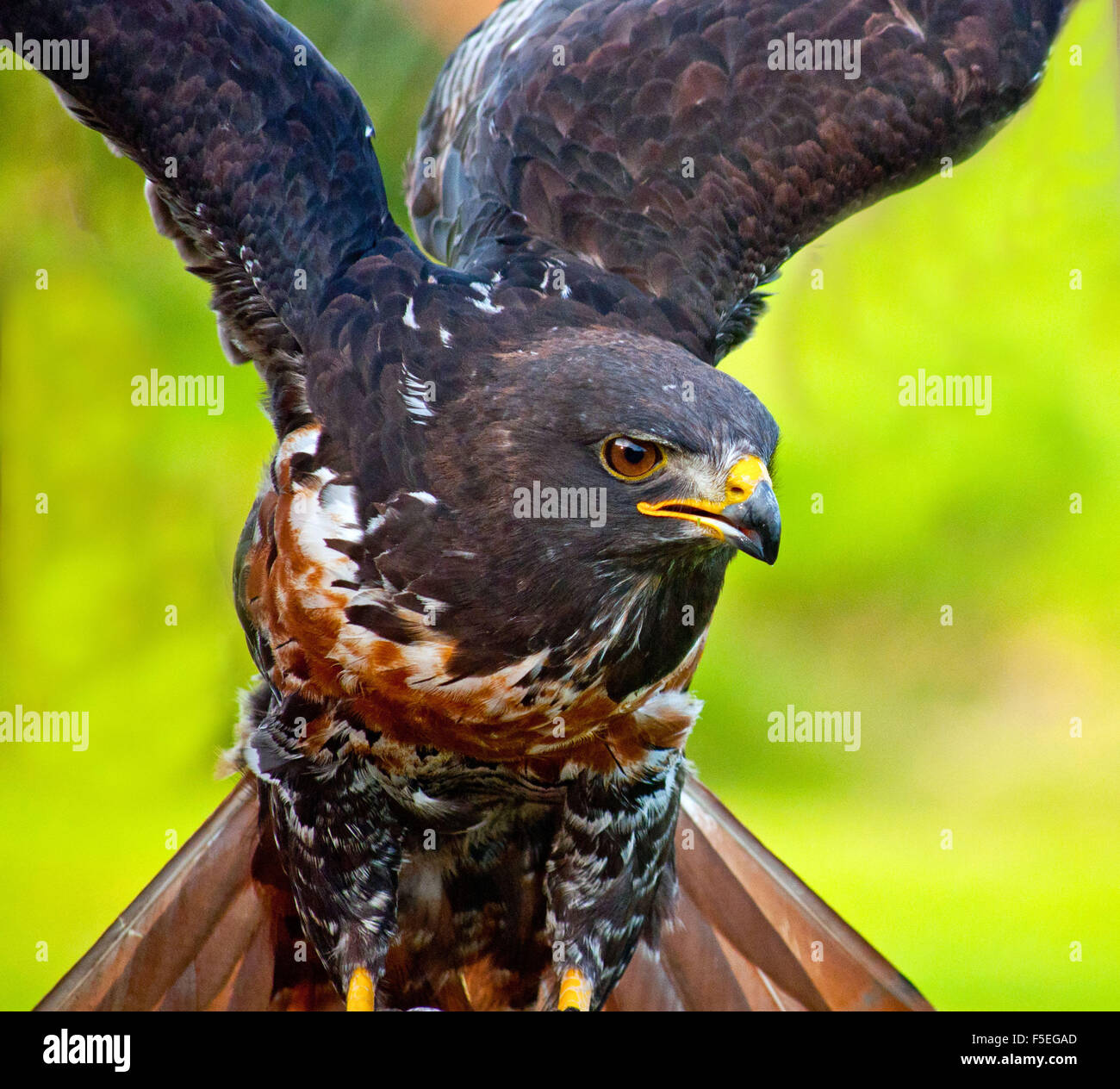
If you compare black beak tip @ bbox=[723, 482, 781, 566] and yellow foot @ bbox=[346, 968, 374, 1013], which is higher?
black beak tip @ bbox=[723, 482, 781, 566]

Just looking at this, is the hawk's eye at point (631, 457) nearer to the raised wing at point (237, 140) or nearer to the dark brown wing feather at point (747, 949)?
the raised wing at point (237, 140)

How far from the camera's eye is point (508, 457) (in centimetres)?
187

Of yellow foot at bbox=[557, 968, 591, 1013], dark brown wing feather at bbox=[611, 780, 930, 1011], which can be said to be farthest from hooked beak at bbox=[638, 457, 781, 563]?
dark brown wing feather at bbox=[611, 780, 930, 1011]

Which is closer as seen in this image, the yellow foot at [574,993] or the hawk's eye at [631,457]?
the hawk's eye at [631,457]

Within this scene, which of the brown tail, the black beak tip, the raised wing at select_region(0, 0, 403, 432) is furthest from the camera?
the brown tail

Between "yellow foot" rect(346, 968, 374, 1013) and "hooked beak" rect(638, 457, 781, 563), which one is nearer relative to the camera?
"hooked beak" rect(638, 457, 781, 563)

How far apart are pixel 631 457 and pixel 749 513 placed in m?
0.19

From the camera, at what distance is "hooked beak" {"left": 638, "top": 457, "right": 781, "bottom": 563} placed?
1783mm

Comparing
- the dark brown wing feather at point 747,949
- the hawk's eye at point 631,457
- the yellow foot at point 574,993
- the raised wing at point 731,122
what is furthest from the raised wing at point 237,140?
the dark brown wing feather at point 747,949

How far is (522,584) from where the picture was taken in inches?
Result: 75.5

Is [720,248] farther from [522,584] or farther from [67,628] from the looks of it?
[67,628]

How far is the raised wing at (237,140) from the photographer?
2.17 m

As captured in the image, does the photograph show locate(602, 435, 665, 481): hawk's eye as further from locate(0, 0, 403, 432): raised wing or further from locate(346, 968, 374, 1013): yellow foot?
locate(346, 968, 374, 1013): yellow foot

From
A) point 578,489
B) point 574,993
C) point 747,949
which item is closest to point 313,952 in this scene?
point 574,993
